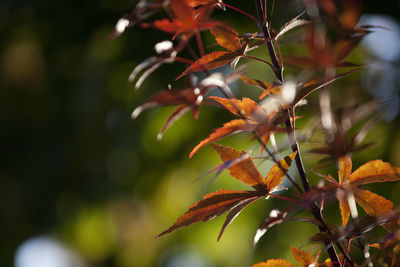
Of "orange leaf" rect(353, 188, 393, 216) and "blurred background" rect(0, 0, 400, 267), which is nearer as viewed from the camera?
"orange leaf" rect(353, 188, 393, 216)

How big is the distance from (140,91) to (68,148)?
1.65ft

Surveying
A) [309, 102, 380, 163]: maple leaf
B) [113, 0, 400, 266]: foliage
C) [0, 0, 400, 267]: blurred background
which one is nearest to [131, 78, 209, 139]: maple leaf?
[113, 0, 400, 266]: foliage

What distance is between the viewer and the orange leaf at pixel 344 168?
0.39 m

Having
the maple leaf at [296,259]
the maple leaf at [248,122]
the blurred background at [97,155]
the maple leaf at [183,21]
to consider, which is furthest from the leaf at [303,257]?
the blurred background at [97,155]

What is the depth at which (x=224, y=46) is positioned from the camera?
15.8 inches

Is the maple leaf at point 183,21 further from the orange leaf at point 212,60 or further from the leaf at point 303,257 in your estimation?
the leaf at point 303,257

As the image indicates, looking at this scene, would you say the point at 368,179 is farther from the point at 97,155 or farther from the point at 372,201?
the point at 97,155

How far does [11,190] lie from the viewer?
2811 mm

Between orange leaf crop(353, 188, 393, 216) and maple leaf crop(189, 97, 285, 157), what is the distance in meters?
0.09

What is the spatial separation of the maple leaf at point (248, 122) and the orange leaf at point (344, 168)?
61 mm

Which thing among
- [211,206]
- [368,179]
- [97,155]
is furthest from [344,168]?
[97,155]

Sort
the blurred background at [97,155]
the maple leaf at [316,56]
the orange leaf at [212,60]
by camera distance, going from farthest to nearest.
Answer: the blurred background at [97,155] < the orange leaf at [212,60] < the maple leaf at [316,56]

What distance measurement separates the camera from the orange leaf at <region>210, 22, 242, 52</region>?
0.40m

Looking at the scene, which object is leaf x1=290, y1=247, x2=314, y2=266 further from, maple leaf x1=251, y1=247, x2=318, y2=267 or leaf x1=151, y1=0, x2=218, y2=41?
leaf x1=151, y1=0, x2=218, y2=41
